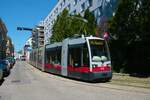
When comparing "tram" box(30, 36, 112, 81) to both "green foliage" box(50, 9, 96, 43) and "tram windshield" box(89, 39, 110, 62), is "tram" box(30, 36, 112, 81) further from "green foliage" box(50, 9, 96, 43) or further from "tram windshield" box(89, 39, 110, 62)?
"green foliage" box(50, 9, 96, 43)

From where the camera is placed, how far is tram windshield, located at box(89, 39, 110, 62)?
64.3 ft

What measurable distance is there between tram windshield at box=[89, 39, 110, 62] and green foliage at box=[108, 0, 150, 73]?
507cm

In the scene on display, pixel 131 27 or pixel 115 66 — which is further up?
pixel 131 27

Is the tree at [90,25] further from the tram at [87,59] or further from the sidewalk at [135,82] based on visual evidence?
the sidewalk at [135,82]

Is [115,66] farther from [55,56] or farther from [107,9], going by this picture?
[107,9]

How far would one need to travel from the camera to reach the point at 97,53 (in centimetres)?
1988

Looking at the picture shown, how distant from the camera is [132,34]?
1002 inches

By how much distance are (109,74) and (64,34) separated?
2205cm

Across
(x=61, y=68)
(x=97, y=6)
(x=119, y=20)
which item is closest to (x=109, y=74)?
(x=61, y=68)

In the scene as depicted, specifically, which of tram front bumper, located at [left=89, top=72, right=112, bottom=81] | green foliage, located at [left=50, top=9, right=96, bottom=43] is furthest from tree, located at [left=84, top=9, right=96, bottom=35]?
tram front bumper, located at [left=89, top=72, right=112, bottom=81]

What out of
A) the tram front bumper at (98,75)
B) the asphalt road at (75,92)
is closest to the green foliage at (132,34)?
the tram front bumper at (98,75)

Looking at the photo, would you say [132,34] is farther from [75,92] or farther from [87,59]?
[75,92]

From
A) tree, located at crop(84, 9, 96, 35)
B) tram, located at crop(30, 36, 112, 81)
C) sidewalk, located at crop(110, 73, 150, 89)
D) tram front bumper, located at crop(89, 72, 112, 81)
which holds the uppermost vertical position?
tree, located at crop(84, 9, 96, 35)

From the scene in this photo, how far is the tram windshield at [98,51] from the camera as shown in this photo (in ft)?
64.3
